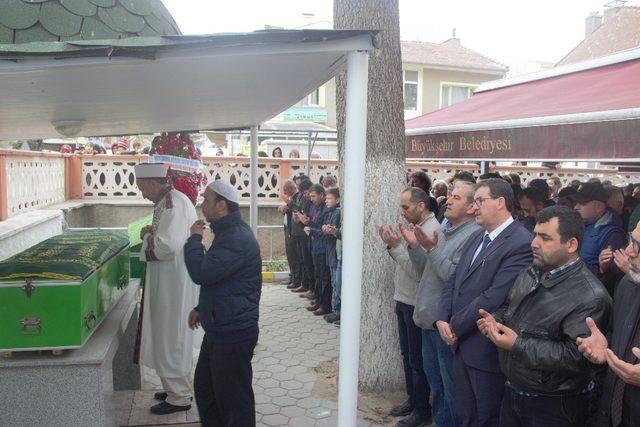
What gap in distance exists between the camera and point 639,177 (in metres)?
15.8

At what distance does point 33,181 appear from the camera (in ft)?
26.3

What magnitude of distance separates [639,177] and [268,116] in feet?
46.9

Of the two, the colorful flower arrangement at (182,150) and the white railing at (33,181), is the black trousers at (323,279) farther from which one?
the white railing at (33,181)

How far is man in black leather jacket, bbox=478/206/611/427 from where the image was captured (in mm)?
2541

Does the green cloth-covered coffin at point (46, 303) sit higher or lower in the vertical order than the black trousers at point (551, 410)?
higher

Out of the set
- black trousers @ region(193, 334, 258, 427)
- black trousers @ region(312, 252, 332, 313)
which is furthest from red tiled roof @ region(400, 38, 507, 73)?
black trousers @ region(193, 334, 258, 427)

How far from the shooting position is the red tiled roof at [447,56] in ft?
95.5

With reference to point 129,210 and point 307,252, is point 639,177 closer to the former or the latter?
point 307,252

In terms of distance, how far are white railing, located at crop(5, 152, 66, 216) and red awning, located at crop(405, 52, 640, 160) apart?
5.15 metres

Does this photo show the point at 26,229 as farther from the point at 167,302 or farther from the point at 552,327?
the point at 552,327

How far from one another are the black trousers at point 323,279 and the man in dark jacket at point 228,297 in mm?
4234

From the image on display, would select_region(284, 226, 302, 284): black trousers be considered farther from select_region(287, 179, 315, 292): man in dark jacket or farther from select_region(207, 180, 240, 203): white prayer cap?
select_region(207, 180, 240, 203): white prayer cap

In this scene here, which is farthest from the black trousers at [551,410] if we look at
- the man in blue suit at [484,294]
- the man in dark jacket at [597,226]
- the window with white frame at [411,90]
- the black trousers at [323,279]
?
the window with white frame at [411,90]

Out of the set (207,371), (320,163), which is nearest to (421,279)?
(207,371)
